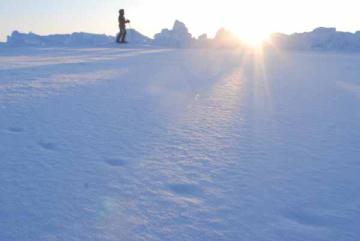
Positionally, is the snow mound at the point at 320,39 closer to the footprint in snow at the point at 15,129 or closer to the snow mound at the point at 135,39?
the snow mound at the point at 135,39

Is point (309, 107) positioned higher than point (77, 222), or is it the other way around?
point (309, 107)

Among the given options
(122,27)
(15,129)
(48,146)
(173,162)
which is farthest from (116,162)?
(122,27)

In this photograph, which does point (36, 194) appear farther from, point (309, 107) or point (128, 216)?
point (309, 107)

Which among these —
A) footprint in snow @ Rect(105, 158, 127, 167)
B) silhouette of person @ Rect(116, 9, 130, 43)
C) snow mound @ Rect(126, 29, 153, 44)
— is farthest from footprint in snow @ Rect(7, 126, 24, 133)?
snow mound @ Rect(126, 29, 153, 44)

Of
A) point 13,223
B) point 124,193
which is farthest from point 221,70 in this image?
point 13,223

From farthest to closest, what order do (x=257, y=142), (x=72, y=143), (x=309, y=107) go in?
(x=309, y=107), (x=257, y=142), (x=72, y=143)

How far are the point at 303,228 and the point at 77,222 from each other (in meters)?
1.16

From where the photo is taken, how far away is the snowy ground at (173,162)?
2412 mm

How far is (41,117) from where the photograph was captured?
3.98 metres

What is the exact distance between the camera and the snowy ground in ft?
7.91

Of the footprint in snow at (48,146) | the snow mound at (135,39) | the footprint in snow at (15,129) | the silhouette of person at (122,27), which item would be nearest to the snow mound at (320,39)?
the snow mound at (135,39)

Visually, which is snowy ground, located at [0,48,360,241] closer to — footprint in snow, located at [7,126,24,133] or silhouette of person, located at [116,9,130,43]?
footprint in snow, located at [7,126,24,133]

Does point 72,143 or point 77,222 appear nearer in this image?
point 77,222

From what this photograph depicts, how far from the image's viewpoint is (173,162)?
3.19 m
